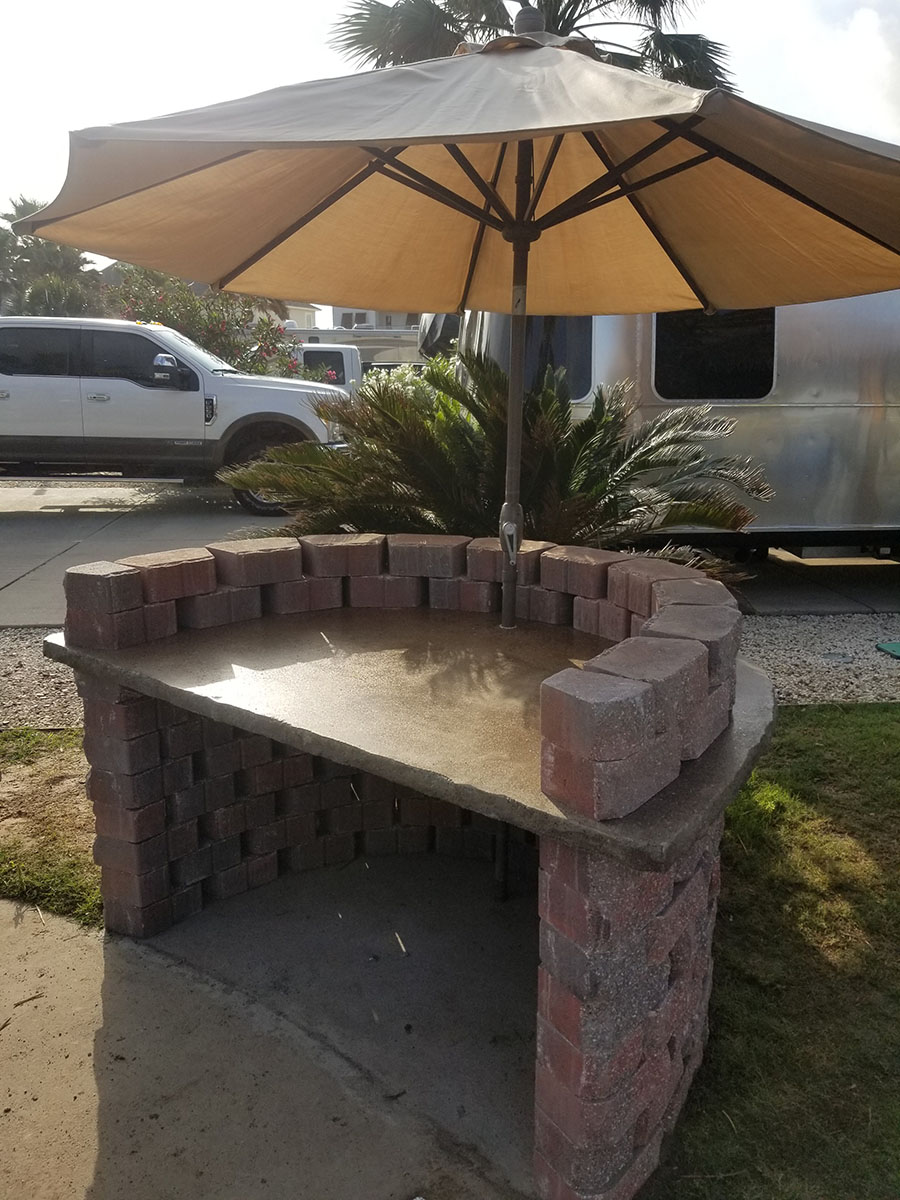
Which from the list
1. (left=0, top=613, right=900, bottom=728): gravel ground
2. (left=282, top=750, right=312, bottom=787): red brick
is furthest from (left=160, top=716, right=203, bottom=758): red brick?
(left=0, top=613, right=900, bottom=728): gravel ground

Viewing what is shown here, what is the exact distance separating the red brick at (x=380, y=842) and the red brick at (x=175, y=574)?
1113 mm

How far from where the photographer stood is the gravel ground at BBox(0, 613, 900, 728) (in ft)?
16.5

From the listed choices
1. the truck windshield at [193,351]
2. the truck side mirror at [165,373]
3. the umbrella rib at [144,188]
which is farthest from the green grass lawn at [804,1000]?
the truck windshield at [193,351]

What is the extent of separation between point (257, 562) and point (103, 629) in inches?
23.2

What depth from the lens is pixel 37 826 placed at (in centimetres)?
365

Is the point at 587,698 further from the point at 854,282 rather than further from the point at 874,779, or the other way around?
the point at 874,779

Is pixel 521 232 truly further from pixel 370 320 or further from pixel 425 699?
pixel 370 320

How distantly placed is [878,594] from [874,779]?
406cm

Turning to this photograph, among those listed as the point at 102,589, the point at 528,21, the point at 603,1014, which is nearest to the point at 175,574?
the point at 102,589

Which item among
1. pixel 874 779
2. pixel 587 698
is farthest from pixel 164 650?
pixel 874 779

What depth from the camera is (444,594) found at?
11.2 ft

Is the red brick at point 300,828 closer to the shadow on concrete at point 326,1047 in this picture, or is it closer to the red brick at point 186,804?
the shadow on concrete at point 326,1047

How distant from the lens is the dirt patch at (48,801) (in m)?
3.60

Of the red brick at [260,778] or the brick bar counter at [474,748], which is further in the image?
the red brick at [260,778]
